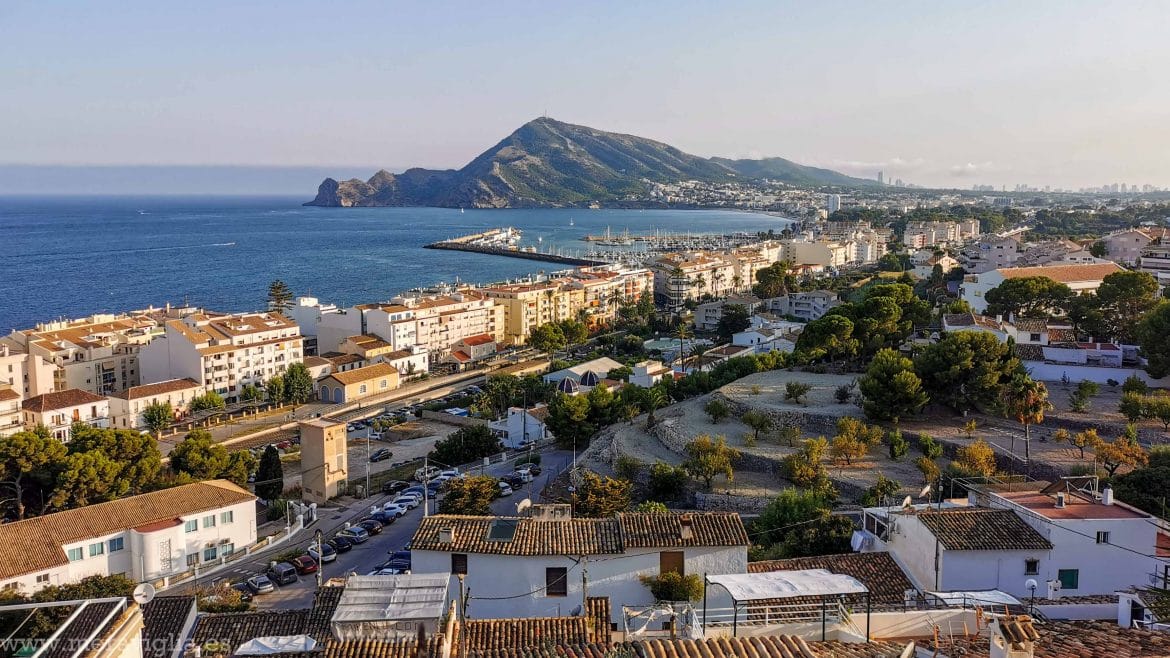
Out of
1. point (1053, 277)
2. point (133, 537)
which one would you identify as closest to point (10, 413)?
point (133, 537)

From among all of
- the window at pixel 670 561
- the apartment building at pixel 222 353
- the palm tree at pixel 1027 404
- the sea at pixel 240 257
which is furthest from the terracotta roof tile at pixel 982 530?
the sea at pixel 240 257

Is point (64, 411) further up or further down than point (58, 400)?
further down

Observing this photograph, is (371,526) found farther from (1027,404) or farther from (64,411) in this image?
(64,411)

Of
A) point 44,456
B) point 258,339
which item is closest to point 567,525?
point 44,456

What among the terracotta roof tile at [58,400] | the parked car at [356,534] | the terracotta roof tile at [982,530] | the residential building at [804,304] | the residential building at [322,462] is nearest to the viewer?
the terracotta roof tile at [982,530]

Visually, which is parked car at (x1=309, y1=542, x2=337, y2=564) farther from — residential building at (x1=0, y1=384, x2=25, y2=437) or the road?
residential building at (x1=0, y1=384, x2=25, y2=437)

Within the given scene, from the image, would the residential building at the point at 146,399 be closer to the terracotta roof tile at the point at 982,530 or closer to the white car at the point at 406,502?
the white car at the point at 406,502
